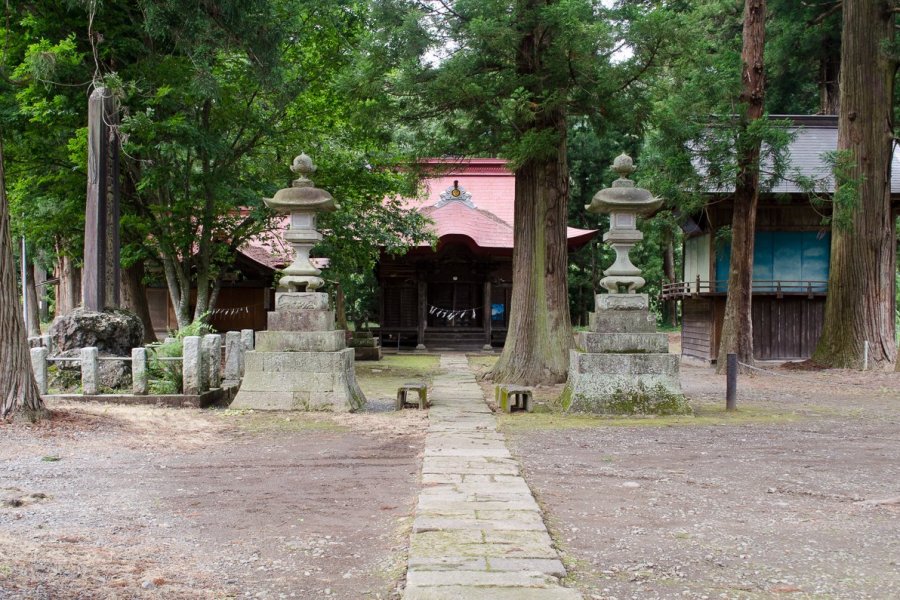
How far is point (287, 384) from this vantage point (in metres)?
9.02

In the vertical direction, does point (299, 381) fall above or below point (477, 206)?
below

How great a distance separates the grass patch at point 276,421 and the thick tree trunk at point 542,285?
459 centimetres

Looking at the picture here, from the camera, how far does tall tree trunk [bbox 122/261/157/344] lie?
14898mm

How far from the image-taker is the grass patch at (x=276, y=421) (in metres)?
7.85

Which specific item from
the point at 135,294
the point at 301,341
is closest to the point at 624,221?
the point at 301,341

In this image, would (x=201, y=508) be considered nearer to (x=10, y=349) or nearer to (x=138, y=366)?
(x=10, y=349)

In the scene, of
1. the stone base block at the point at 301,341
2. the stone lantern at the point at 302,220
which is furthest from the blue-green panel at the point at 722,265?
the stone base block at the point at 301,341

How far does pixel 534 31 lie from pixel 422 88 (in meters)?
2.10

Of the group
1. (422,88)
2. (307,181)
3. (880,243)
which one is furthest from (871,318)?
(307,181)

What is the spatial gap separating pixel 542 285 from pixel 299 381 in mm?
4853

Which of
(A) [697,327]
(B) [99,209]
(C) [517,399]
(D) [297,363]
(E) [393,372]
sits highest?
(B) [99,209]

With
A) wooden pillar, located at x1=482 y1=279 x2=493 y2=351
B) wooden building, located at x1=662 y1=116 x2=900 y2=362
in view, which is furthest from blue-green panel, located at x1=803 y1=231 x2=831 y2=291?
wooden pillar, located at x1=482 y1=279 x2=493 y2=351

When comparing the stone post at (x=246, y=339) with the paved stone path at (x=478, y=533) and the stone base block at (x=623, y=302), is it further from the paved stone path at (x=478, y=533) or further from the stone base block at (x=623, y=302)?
the stone base block at (x=623, y=302)

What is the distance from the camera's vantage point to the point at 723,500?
498 cm
